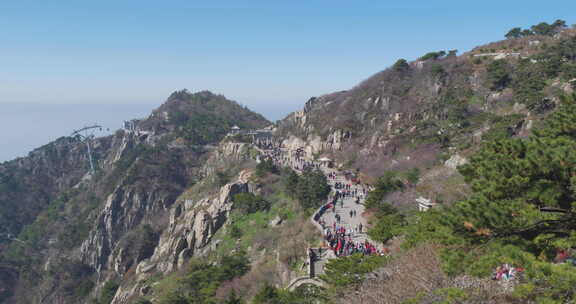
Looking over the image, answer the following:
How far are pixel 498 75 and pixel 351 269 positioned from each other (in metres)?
31.3

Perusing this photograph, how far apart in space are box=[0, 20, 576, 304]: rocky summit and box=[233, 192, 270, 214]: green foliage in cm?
11

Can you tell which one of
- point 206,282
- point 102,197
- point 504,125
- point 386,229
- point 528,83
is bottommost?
point 102,197

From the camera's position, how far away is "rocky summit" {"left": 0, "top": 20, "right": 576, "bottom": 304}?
7.47 metres

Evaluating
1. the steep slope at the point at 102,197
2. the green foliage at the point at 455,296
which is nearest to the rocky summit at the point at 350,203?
the green foliage at the point at 455,296

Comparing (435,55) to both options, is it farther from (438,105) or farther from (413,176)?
(413,176)

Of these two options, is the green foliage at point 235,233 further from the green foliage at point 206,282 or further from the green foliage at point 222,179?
the green foliage at point 222,179

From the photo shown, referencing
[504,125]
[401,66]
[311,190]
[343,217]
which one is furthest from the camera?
[401,66]

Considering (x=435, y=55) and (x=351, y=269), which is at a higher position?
(x=435, y=55)

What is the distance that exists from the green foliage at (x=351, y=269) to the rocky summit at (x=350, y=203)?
0.07 meters

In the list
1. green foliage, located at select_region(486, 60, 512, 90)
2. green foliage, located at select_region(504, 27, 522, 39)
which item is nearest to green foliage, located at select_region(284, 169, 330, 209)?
green foliage, located at select_region(486, 60, 512, 90)

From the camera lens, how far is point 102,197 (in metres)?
60.0

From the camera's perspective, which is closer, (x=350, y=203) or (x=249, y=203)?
(x=350, y=203)

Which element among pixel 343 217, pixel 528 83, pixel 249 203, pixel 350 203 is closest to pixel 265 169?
pixel 249 203

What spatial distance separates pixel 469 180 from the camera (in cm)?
934
